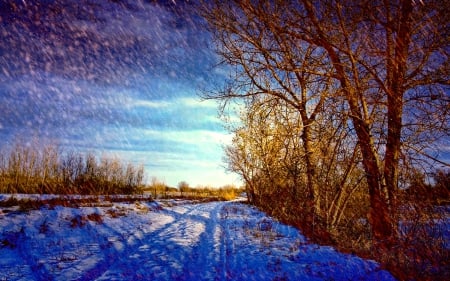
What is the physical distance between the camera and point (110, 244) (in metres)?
7.03

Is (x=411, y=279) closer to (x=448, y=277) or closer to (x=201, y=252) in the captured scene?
(x=448, y=277)

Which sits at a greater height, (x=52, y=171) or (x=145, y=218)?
(x=52, y=171)

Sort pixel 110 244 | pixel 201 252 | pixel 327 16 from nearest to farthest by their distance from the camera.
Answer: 1. pixel 327 16
2. pixel 201 252
3. pixel 110 244

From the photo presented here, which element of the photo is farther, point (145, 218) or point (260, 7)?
point (145, 218)

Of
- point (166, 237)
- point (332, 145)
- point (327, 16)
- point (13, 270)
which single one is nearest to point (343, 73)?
point (327, 16)

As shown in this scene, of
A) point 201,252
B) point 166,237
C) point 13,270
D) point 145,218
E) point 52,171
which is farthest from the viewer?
point 52,171

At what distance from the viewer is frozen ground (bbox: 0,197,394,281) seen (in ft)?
16.2

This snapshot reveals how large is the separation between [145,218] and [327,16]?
9657 mm

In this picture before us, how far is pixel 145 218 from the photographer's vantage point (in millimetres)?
11969

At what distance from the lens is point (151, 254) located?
623cm

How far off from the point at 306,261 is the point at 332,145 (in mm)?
2889

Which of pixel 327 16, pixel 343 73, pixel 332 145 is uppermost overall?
pixel 327 16

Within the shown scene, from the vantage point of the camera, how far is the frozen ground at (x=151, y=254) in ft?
16.2

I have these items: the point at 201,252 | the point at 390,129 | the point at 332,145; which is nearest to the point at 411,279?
the point at 390,129
